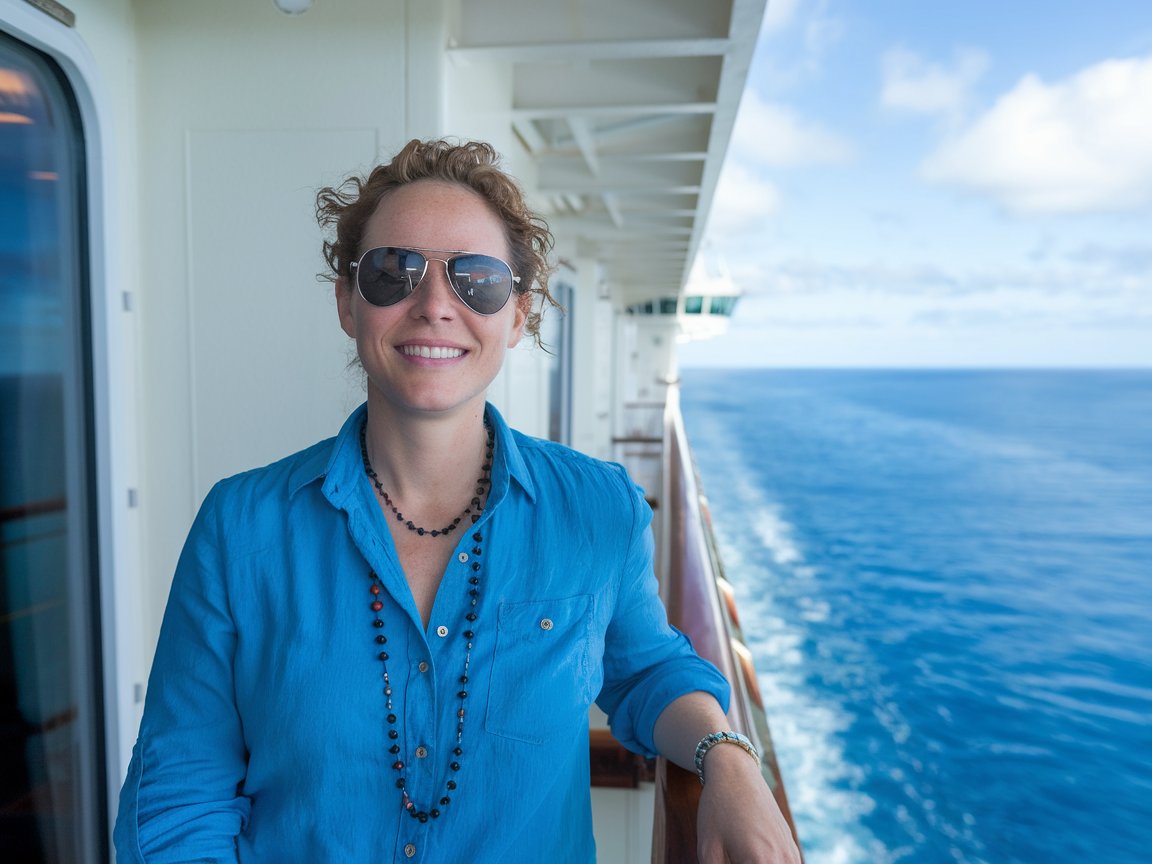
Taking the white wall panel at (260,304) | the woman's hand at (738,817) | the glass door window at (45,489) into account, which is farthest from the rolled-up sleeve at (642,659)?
the glass door window at (45,489)

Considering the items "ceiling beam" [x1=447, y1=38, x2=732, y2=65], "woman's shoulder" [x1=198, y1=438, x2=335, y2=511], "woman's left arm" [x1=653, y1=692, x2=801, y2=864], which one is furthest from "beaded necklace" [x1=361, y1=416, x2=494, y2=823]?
"ceiling beam" [x1=447, y1=38, x2=732, y2=65]

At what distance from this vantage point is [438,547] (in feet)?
2.99

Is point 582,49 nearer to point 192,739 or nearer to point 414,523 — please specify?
point 414,523

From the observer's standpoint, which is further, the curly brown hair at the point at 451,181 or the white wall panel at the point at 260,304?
the white wall panel at the point at 260,304

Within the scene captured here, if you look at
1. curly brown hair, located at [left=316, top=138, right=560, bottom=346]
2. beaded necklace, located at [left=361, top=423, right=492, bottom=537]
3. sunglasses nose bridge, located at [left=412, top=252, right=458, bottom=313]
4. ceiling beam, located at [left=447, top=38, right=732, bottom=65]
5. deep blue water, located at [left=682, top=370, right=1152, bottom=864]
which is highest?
ceiling beam, located at [left=447, top=38, right=732, bottom=65]

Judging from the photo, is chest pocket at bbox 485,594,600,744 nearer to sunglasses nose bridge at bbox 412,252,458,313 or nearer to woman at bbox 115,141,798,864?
woman at bbox 115,141,798,864

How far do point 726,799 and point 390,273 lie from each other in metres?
0.66

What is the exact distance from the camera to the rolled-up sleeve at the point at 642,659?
944 mm

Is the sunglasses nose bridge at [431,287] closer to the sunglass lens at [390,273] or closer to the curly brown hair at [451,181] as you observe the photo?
the sunglass lens at [390,273]

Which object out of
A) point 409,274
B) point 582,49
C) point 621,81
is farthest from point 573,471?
point 621,81

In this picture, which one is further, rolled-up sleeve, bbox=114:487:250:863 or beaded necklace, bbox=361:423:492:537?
beaded necklace, bbox=361:423:492:537

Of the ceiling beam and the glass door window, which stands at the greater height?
the ceiling beam

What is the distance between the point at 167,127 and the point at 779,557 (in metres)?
13.8

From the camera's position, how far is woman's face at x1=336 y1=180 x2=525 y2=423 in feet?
2.87
